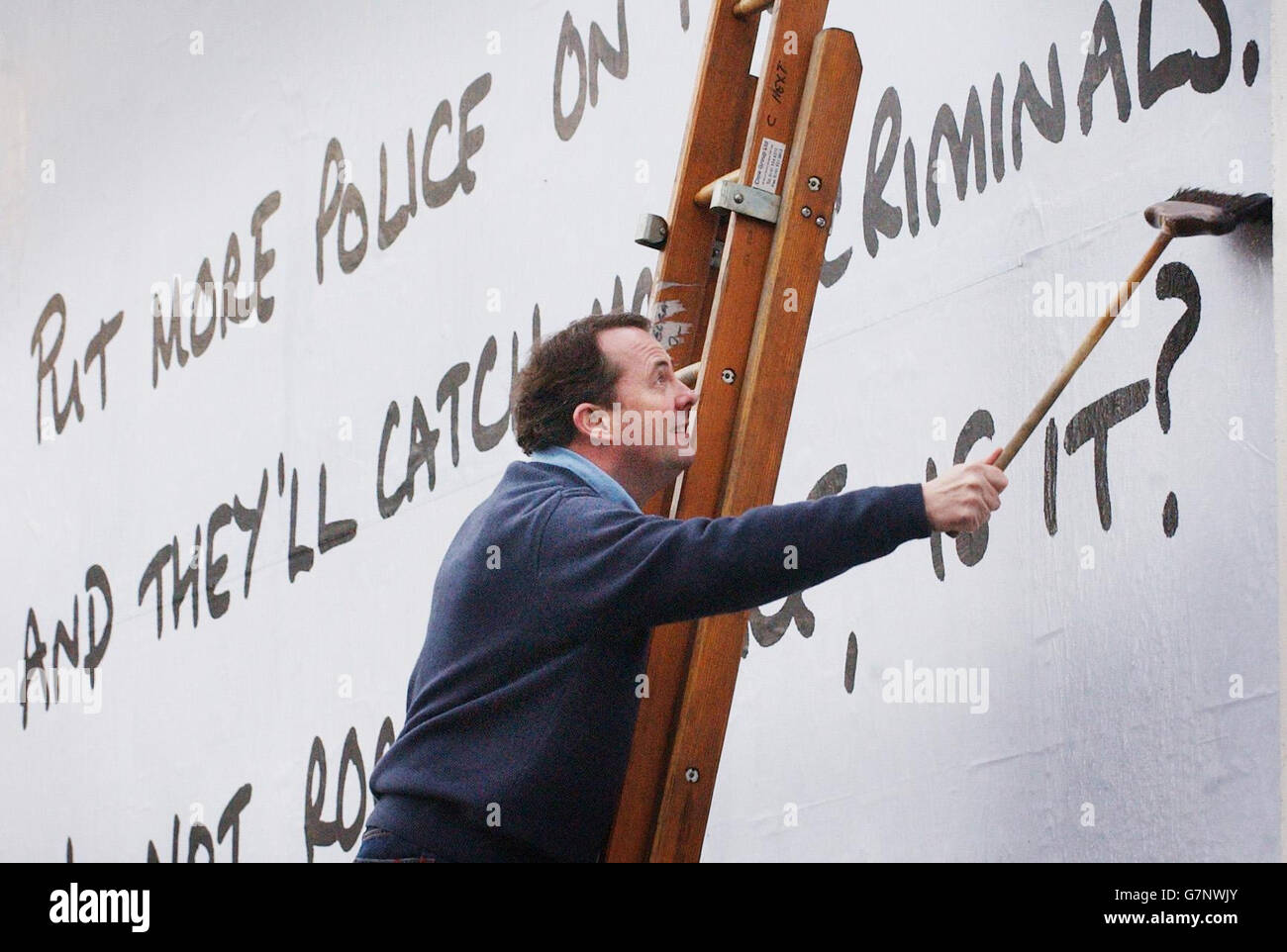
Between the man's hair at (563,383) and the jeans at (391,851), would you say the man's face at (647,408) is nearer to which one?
the man's hair at (563,383)

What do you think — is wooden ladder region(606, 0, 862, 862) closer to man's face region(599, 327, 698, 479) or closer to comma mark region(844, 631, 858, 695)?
man's face region(599, 327, 698, 479)

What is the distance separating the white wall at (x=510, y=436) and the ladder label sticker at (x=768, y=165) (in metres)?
0.35

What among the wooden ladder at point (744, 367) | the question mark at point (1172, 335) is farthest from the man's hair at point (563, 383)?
the question mark at point (1172, 335)

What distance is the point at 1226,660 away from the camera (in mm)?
1766

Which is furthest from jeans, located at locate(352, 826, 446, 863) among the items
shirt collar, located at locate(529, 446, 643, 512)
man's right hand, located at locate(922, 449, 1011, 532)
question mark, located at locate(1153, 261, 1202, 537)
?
question mark, located at locate(1153, 261, 1202, 537)

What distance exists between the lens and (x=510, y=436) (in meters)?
2.90

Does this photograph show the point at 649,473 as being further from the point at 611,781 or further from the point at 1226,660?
the point at 1226,660

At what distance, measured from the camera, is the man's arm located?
1573mm

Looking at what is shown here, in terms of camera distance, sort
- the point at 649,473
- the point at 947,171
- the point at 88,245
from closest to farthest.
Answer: the point at 649,473 → the point at 947,171 → the point at 88,245

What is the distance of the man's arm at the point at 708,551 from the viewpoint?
157 centimetres

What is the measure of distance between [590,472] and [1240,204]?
0.75 meters
